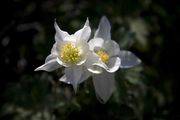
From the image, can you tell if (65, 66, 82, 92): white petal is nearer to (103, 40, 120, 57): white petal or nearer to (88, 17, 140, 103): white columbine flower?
(88, 17, 140, 103): white columbine flower

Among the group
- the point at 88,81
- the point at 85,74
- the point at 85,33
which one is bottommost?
the point at 88,81

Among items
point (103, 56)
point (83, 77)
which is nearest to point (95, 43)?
point (103, 56)

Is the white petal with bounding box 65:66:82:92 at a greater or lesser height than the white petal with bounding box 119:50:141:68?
greater

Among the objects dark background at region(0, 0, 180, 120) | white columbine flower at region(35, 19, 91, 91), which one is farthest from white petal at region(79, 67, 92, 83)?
dark background at region(0, 0, 180, 120)

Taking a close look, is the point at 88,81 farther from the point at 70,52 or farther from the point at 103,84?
the point at 70,52

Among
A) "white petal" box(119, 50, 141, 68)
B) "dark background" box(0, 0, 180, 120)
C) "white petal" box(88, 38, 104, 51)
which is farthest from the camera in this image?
"dark background" box(0, 0, 180, 120)

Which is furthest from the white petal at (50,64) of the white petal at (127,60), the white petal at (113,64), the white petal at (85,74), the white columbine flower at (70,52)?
the white petal at (127,60)

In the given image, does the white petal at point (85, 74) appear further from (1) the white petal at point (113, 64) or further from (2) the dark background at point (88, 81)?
(2) the dark background at point (88, 81)

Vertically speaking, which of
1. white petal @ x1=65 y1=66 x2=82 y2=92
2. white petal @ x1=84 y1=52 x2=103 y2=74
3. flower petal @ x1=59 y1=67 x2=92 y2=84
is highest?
white petal @ x1=84 y1=52 x2=103 y2=74
